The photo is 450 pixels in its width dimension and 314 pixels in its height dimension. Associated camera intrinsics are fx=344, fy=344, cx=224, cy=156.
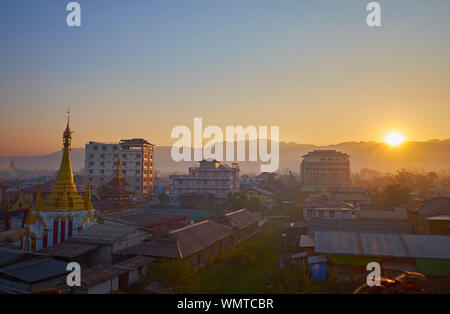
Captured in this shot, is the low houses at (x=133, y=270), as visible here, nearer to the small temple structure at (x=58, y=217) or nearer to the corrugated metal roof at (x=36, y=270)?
the corrugated metal roof at (x=36, y=270)

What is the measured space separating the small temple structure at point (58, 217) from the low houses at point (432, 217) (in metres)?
24.1

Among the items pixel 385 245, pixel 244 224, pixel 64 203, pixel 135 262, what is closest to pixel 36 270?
pixel 135 262

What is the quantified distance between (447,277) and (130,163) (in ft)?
207

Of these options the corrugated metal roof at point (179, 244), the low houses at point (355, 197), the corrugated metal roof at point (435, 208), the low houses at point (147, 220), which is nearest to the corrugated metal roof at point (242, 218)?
the low houses at point (147, 220)

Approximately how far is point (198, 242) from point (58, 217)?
8.99 m

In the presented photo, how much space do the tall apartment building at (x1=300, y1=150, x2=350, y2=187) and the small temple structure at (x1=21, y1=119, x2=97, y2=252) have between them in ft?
241

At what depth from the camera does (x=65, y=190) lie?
22.6 metres

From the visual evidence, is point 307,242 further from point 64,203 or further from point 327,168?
point 327,168

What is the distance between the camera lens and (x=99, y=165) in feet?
247

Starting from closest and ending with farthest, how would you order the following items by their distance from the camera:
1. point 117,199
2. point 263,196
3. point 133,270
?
A: point 133,270 → point 117,199 → point 263,196

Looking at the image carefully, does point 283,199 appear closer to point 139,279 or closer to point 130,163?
point 130,163

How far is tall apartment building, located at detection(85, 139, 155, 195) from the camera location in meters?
71.6
